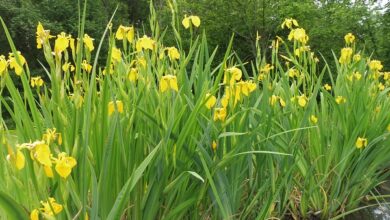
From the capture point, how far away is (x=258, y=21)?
11719 mm

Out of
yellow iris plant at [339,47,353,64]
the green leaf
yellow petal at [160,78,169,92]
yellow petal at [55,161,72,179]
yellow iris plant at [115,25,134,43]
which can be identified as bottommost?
yellow iris plant at [339,47,353,64]

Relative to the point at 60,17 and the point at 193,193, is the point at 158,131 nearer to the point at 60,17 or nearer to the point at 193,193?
the point at 193,193

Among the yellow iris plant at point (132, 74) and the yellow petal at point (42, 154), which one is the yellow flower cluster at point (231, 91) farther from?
the yellow petal at point (42, 154)

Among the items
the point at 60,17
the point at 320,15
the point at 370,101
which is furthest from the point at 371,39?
the point at 370,101

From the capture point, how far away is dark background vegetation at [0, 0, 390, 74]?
11539 mm

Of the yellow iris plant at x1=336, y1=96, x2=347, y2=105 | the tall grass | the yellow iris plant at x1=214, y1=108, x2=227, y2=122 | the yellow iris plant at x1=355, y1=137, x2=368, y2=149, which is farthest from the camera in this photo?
the yellow iris plant at x1=336, y1=96, x2=347, y2=105

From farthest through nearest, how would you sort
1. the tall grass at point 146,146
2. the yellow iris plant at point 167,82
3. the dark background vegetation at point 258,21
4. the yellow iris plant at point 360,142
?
1. the dark background vegetation at point 258,21
2. the yellow iris plant at point 360,142
3. the yellow iris plant at point 167,82
4. the tall grass at point 146,146

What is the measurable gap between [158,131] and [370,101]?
127cm

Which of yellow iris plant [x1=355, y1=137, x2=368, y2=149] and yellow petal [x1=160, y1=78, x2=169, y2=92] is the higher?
yellow petal [x1=160, y1=78, x2=169, y2=92]

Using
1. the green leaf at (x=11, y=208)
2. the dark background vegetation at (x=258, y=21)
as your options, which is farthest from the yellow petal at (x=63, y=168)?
the dark background vegetation at (x=258, y=21)

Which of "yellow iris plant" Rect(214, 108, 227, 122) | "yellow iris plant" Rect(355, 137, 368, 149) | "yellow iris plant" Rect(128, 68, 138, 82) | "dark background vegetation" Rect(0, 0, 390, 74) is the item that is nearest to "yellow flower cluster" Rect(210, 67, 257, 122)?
"yellow iris plant" Rect(214, 108, 227, 122)

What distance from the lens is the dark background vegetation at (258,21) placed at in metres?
11.5

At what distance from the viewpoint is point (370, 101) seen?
210cm

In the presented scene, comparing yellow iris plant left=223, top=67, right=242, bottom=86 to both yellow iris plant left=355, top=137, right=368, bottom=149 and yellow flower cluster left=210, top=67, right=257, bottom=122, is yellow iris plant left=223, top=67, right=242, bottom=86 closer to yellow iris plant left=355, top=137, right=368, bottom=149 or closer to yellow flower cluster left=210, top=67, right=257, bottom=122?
yellow flower cluster left=210, top=67, right=257, bottom=122
